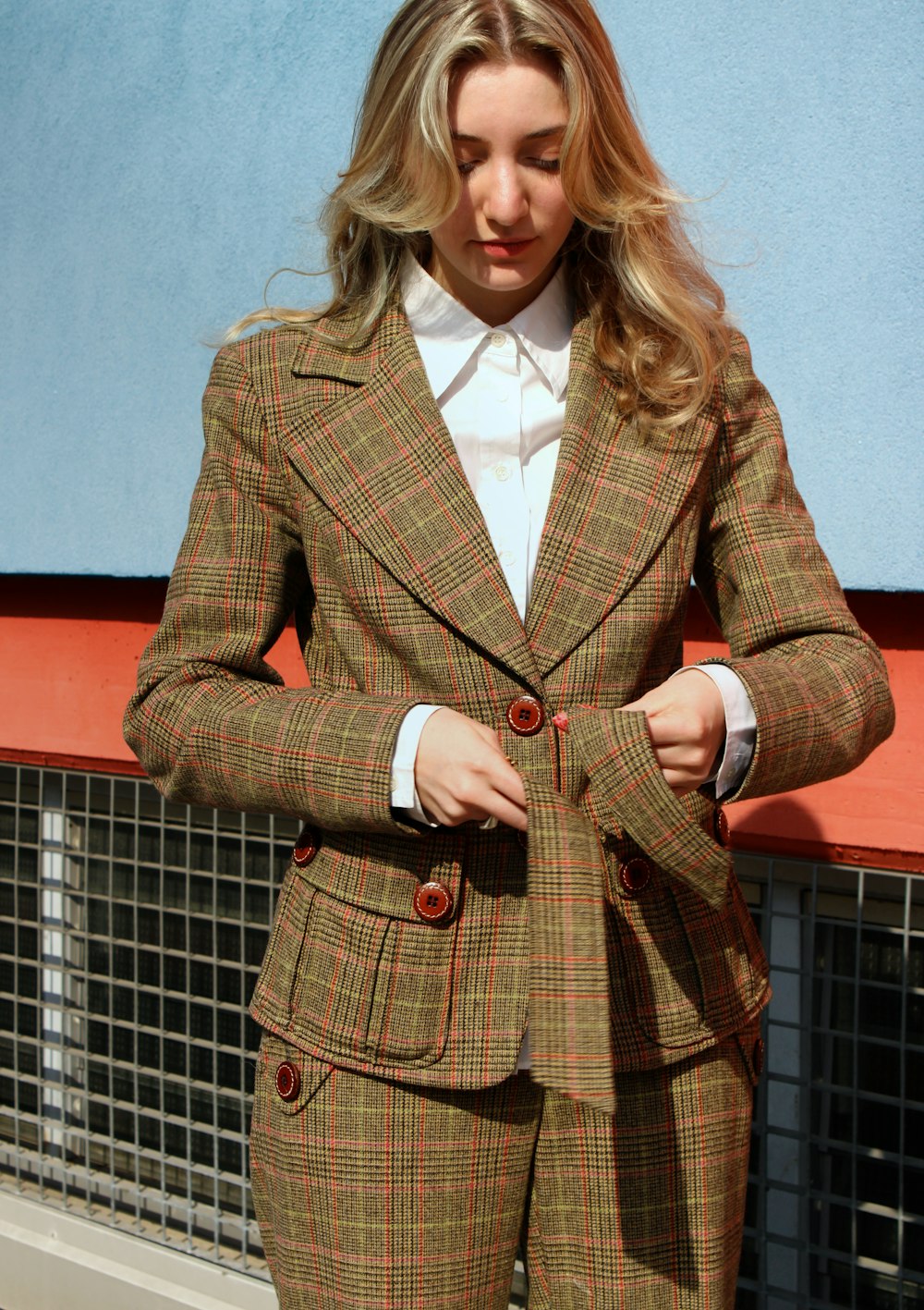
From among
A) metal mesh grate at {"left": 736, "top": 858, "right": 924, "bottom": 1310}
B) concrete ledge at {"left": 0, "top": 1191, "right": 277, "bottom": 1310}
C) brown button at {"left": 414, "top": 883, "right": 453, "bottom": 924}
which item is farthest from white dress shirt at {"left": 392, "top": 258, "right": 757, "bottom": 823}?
concrete ledge at {"left": 0, "top": 1191, "right": 277, "bottom": 1310}

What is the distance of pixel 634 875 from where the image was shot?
55.9 inches

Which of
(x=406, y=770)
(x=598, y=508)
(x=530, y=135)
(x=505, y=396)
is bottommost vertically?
(x=406, y=770)

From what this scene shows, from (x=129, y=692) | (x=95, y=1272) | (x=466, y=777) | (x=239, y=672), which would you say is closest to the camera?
(x=466, y=777)

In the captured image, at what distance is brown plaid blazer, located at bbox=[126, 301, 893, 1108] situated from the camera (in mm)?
1376

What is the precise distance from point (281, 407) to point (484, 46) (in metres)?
0.45

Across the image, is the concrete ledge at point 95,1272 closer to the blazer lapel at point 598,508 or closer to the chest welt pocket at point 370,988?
the chest welt pocket at point 370,988

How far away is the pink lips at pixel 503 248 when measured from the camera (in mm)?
Result: 1434

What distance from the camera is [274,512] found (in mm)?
1496

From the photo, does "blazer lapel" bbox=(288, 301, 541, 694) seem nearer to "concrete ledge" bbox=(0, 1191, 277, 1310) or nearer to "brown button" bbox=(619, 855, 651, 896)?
"brown button" bbox=(619, 855, 651, 896)

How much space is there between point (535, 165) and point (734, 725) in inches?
25.7

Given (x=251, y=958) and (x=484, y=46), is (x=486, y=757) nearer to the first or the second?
(x=484, y=46)

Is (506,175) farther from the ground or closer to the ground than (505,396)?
farther from the ground

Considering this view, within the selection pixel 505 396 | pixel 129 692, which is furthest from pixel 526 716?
pixel 129 692

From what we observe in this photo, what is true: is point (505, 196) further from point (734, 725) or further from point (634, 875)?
point (634, 875)
